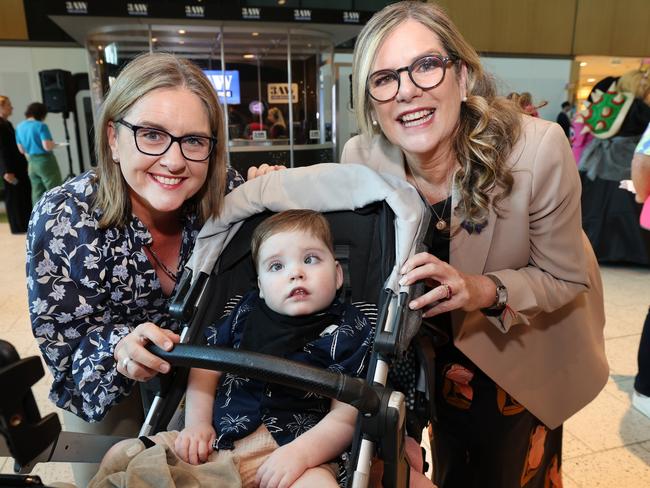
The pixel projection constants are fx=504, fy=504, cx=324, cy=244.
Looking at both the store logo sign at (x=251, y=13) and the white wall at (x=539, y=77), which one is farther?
the white wall at (x=539, y=77)

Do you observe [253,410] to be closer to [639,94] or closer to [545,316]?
[545,316]

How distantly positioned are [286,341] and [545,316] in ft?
2.70

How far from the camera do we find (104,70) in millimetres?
8172

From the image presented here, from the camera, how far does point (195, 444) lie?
3.98 ft

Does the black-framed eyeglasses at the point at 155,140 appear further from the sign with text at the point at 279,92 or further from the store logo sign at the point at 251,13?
the sign with text at the point at 279,92

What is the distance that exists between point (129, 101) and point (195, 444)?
885mm

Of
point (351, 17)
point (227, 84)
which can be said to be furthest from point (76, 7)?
point (351, 17)

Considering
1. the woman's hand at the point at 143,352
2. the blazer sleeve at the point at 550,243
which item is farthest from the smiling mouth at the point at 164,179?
the blazer sleeve at the point at 550,243

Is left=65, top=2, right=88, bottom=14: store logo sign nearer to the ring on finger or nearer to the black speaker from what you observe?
the black speaker

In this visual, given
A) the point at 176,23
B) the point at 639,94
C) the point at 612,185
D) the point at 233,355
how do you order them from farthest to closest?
the point at 176,23 < the point at 612,185 < the point at 639,94 < the point at 233,355

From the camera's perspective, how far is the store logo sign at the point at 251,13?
7605 millimetres

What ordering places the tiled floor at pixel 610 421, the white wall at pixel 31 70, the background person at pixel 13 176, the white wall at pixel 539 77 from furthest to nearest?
the white wall at pixel 539 77
the white wall at pixel 31 70
the background person at pixel 13 176
the tiled floor at pixel 610 421

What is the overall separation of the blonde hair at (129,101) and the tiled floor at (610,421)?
61.5 inches

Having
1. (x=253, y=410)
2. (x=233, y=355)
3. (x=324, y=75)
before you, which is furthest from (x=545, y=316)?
(x=324, y=75)
